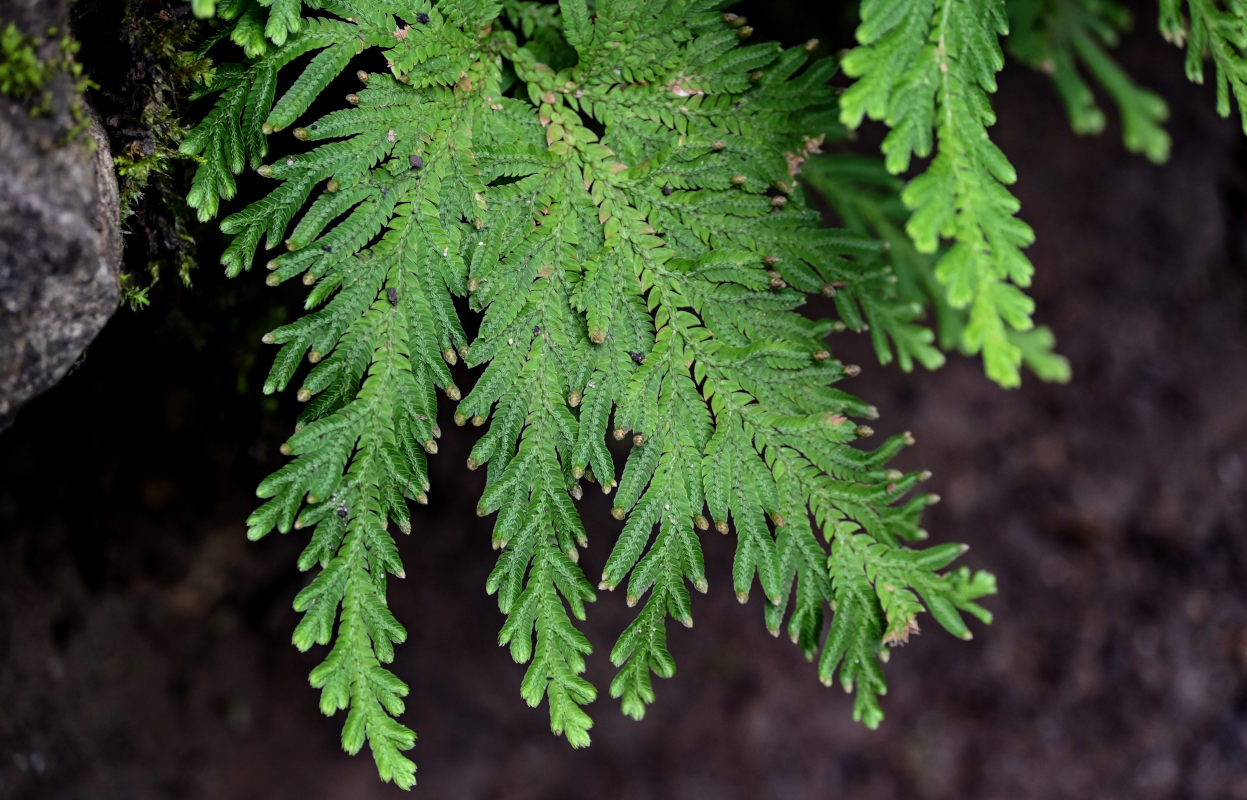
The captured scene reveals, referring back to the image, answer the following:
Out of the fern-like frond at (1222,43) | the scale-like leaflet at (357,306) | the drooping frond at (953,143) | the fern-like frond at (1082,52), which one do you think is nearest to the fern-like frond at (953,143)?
the drooping frond at (953,143)

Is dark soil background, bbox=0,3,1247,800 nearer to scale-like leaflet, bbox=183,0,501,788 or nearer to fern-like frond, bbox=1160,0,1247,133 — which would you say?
scale-like leaflet, bbox=183,0,501,788

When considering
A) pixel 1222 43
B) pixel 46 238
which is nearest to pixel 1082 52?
pixel 1222 43

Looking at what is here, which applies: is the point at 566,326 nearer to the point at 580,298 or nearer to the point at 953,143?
the point at 580,298

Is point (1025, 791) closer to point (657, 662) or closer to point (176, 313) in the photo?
point (657, 662)

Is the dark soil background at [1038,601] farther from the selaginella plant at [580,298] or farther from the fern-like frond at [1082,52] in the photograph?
the selaginella plant at [580,298]

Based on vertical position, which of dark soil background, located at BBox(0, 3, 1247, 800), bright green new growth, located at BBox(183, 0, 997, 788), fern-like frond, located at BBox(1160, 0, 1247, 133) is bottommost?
dark soil background, located at BBox(0, 3, 1247, 800)

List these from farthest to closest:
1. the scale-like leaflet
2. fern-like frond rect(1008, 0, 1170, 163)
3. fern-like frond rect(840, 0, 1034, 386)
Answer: fern-like frond rect(1008, 0, 1170, 163) < the scale-like leaflet < fern-like frond rect(840, 0, 1034, 386)

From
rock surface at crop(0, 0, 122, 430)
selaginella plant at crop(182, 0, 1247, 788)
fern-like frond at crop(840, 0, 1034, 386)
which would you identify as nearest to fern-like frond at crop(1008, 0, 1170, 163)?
selaginella plant at crop(182, 0, 1247, 788)

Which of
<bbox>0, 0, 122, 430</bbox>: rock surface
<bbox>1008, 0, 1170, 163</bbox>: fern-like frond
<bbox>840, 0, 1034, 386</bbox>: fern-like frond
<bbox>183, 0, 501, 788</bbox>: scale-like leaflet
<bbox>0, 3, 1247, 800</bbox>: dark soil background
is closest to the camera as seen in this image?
<bbox>0, 0, 122, 430</bbox>: rock surface

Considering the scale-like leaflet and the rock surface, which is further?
the scale-like leaflet
